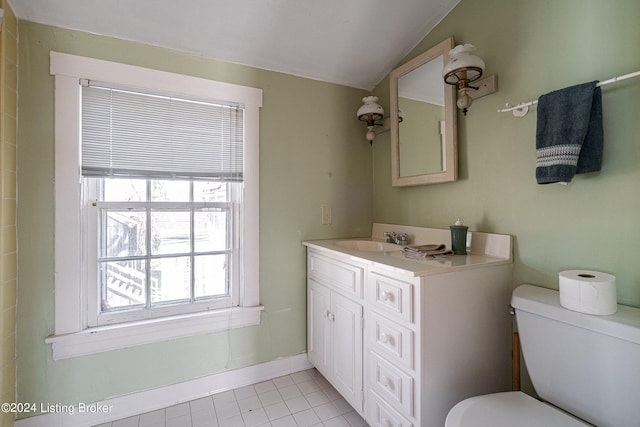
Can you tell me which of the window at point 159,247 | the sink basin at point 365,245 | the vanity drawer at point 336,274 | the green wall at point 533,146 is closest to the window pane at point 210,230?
the window at point 159,247

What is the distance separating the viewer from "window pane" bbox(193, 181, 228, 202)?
183 centimetres

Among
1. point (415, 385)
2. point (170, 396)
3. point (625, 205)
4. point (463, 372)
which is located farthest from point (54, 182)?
point (625, 205)

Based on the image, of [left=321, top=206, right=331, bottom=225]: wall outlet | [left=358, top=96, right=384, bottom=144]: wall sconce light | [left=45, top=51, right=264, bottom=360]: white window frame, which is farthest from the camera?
[left=321, top=206, right=331, bottom=225]: wall outlet

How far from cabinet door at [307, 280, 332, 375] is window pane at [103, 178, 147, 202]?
1.17 metres

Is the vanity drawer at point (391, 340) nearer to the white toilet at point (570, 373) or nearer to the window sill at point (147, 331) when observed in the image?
the white toilet at point (570, 373)

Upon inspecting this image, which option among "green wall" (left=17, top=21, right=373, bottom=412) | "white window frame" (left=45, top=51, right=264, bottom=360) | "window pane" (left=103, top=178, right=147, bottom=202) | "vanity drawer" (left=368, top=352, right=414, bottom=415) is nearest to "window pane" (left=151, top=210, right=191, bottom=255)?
"window pane" (left=103, top=178, right=147, bottom=202)

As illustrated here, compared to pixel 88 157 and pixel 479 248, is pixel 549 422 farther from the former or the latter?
pixel 88 157

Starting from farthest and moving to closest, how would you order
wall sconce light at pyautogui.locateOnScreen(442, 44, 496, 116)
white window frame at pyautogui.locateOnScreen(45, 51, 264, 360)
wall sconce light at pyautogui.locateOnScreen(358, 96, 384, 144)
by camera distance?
wall sconce light at pyautogui.locateOnScreen(358, 96, 384, 144) < white window frame at pyautogui.locateOnScreen(45, 51, 264, 360) < wall sconce light at pyautogui.locateOnScreen(442, 44, 496, 116)

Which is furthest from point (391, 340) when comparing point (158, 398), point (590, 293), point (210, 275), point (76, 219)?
point (76, 219)

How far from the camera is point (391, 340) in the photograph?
127 centimetres

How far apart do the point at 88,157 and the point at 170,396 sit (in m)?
1.41

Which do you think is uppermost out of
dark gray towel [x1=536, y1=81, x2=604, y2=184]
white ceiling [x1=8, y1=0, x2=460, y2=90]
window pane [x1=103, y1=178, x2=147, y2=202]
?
white ceiling [x1=8, y1=0, x2=460, y2=90]

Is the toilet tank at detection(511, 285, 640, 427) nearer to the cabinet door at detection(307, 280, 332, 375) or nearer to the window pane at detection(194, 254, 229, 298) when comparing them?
the cabinet door at detection(307, 280, 332, 375)

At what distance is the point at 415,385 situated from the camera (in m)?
1.15
